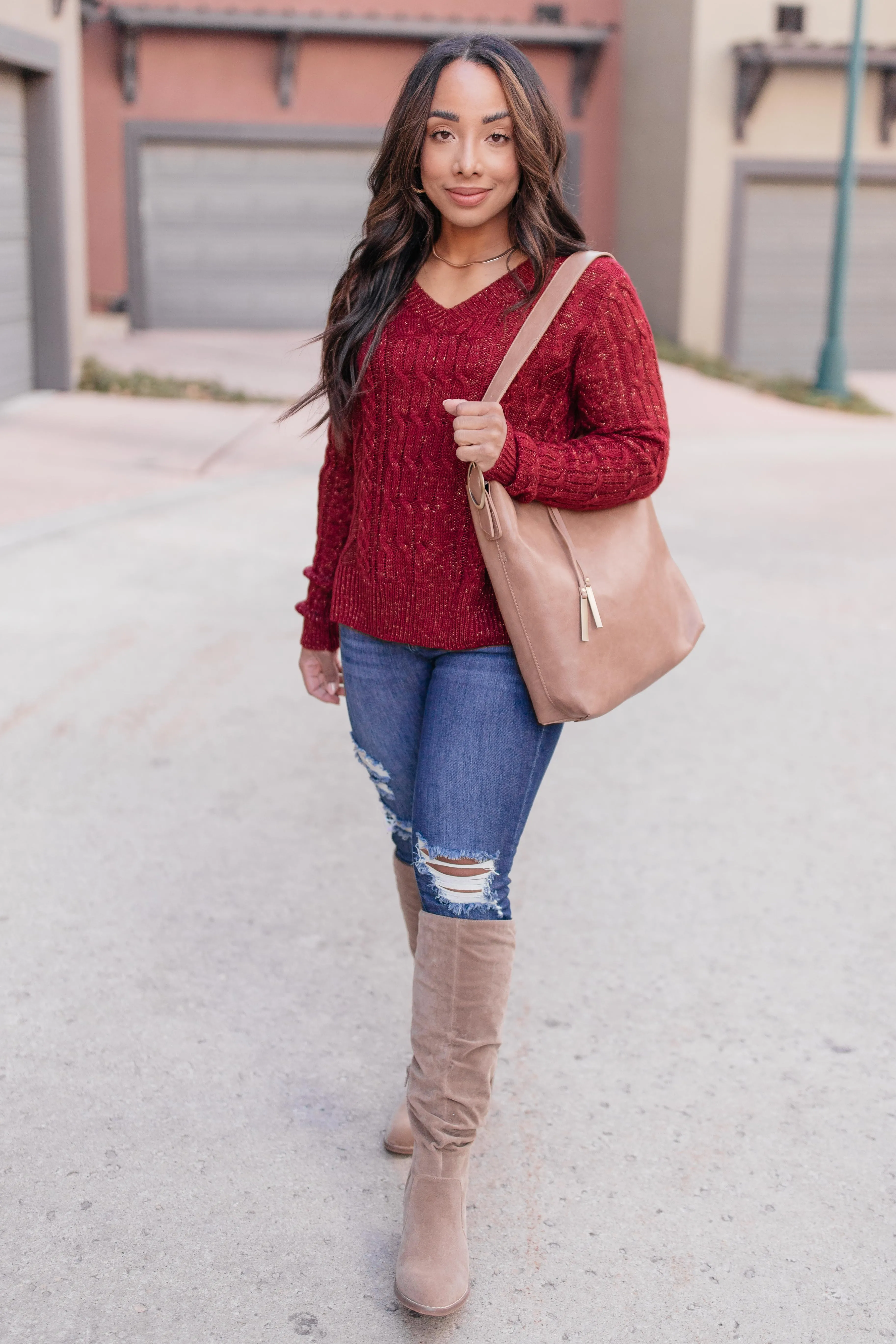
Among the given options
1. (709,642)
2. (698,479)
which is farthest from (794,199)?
(709,642)

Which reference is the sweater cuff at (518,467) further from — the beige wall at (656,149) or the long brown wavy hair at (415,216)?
the beige wall at (656,149)

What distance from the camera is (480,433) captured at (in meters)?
2.03

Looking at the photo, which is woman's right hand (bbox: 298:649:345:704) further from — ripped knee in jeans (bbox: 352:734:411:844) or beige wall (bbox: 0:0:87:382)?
beige wall (bbox: 0:0:87:382)

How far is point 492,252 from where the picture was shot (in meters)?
2.26

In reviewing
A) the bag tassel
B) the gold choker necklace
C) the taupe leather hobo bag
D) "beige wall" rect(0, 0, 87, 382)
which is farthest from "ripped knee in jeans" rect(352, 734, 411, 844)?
"beige wall" rect(0, 0, 87, 382)

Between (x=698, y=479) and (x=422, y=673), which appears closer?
(x=422, y=673)

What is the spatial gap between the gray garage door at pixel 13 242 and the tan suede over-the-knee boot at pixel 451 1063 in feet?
34.8

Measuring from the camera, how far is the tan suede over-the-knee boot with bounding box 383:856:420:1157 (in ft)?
8.27

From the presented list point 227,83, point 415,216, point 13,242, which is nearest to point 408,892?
point 415,216

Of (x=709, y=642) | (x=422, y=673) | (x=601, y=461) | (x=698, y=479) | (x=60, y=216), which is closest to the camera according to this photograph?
(x=601, y=461)

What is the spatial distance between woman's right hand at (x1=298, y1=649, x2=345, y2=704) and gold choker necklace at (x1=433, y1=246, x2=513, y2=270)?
712mm

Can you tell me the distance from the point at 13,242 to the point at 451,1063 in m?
11.3

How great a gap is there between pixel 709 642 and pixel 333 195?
1424 cm

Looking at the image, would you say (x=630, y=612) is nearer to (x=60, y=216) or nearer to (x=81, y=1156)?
(x=81, y=1156)
